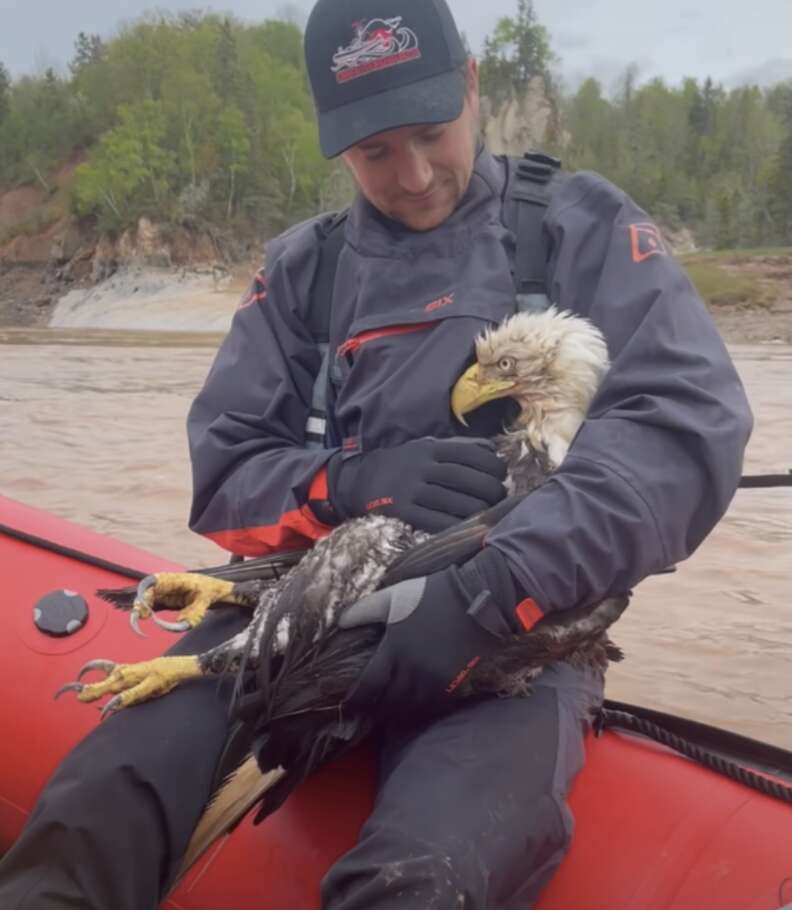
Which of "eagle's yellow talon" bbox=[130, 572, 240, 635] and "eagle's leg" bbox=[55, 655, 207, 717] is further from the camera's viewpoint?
"eagle's yellow talon" bbox=[130, 572, 240, 635]

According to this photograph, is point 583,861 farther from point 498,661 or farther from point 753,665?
point 753,665

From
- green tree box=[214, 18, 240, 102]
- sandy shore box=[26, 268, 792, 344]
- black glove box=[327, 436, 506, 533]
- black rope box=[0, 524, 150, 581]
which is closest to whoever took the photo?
black glove box=[327, 436, 506, 533]

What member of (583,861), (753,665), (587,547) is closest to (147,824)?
(583,861)

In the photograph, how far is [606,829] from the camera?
169cm

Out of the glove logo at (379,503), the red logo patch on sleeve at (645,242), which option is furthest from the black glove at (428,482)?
the red logo patch on sleeve at (645,242)

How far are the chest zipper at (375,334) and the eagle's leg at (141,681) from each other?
0.60 metres

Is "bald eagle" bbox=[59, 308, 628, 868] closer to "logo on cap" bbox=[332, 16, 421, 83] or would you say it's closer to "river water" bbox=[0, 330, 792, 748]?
"logo on cap" bbox=[332, 16, 421, 83]

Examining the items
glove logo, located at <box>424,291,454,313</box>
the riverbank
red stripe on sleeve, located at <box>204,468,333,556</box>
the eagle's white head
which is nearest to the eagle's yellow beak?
the eagle's white head

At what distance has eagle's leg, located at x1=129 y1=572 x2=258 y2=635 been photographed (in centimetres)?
188

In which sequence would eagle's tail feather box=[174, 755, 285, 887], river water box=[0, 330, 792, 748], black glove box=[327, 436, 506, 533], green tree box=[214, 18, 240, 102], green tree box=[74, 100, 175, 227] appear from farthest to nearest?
1. green tree box=[214, 18, 240, 102]
2. green tree box=[74, 100, 175, 227]
3. river water box=[0, 330, 792, 748]
4. black glove box=[327, 436, 506, 533]
5. eagle's tail feather box=[174, 755, 285, 887]

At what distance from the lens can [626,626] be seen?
3.84 meters

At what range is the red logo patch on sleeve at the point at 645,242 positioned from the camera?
184 centimetres

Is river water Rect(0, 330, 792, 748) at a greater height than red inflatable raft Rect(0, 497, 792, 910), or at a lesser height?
lesser

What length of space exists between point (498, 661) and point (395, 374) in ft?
1.73
